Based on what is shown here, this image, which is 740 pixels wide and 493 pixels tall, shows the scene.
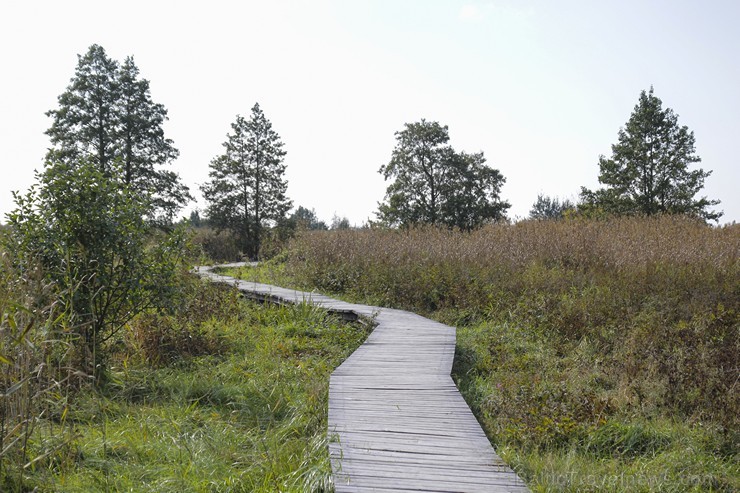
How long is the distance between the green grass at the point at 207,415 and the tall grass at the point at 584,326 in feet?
4.71

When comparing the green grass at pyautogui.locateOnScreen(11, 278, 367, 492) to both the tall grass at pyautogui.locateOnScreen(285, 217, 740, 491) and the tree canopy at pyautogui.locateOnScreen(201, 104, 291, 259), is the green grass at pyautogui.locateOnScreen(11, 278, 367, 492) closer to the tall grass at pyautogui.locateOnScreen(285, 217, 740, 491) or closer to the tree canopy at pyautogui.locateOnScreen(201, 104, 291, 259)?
the tall grass at pyautogui.locateOnScreen(285, 217, 740, 491)

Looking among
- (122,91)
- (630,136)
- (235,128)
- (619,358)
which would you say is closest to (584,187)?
(630,136)

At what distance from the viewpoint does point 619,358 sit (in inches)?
229

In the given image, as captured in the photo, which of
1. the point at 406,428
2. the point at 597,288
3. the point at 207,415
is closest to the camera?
the point at 406,428

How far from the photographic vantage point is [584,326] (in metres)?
6.86

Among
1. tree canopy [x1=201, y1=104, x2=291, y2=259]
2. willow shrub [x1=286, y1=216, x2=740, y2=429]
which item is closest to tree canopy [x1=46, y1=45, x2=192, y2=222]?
tree canopy [x1=201, y1=104, x2=291, y2=259]

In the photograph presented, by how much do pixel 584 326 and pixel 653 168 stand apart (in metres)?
26.3

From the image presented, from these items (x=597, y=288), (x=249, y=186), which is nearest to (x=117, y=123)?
(x=249, y=186)

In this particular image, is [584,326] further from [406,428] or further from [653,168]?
[653,168]

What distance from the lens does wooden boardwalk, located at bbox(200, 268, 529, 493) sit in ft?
10.1

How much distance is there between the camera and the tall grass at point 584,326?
4.07 m

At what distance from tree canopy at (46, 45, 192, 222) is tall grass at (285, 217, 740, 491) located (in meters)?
19.3

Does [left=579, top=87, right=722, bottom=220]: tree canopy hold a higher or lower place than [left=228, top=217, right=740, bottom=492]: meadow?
higher

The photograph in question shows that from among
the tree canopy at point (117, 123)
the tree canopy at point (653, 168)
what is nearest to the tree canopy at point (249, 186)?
the tree canopy at point (117, 123)
